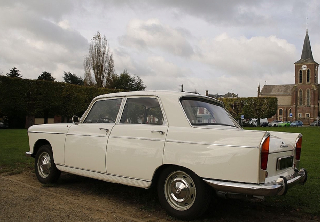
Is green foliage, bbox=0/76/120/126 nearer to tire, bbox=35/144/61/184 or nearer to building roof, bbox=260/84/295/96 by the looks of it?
tire, bbox=35/144/61/184

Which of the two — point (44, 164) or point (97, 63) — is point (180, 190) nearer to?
point (44, 164)

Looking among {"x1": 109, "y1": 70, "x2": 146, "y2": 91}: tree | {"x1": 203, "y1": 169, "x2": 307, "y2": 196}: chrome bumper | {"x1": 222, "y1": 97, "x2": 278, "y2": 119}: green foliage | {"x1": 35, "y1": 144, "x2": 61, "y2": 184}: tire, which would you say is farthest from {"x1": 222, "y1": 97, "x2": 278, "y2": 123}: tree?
{"x1": 203, "y1": 169, "x2": 307, "y2": 196}: chrome bumper

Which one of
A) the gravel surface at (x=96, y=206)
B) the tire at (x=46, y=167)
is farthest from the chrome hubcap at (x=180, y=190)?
the tire at (x=46, y=167)

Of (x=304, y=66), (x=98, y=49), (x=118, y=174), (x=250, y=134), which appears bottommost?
(x=118, y=174)

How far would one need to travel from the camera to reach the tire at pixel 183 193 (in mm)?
3955

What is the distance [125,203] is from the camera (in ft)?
16.4

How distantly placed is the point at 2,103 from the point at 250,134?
33.1 meters

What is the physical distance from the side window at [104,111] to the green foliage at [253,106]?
54.1m

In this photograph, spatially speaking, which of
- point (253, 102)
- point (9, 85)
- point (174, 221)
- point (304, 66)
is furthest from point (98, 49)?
point (304, 66)

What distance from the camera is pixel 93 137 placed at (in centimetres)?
521

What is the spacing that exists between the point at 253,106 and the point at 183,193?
5742 centimetres

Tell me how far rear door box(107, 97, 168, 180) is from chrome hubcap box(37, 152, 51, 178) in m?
1.99

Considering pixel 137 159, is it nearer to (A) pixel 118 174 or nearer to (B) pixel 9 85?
(A) pixel 118 174

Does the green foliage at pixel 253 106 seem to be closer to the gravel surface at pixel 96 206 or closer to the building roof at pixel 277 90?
the gravel surface at pixel 96 206
